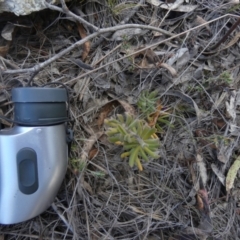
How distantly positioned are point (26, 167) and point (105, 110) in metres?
0.34

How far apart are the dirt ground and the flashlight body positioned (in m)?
0.12

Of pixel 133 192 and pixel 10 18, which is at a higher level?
pixel 10 18

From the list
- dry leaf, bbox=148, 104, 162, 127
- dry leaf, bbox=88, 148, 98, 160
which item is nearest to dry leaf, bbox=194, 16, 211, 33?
dry leaf, bbox=148, 104, 162, 127

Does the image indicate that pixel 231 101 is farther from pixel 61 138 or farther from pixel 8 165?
pixel 8 165

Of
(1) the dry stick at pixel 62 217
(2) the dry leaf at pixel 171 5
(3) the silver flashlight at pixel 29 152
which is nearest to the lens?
(3) the silver flashlight at pixel 29 152

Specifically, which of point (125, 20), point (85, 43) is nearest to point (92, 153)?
point (85, 43)

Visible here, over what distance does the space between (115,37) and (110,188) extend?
1.78 feet

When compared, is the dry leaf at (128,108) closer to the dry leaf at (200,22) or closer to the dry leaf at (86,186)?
the dry leaf at (86,186)

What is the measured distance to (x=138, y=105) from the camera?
1.03 meters

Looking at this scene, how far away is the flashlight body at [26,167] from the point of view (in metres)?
0.86

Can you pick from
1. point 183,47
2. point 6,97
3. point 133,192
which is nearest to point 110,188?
point 133,192

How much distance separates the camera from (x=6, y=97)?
989 millimetres

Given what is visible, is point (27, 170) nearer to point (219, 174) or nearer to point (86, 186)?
point (86, 186)

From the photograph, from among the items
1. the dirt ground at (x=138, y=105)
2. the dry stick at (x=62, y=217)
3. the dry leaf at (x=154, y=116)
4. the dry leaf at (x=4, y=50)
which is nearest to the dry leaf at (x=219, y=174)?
the dirt ground at (x=138, y=105)
